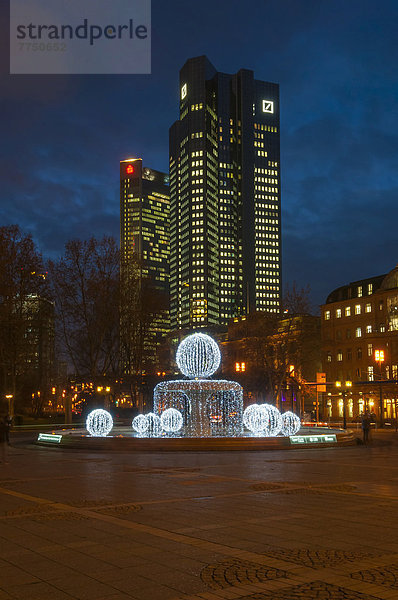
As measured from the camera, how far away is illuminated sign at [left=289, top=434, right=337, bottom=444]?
90.4 ft

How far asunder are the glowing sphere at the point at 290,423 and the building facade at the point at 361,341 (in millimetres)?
43543

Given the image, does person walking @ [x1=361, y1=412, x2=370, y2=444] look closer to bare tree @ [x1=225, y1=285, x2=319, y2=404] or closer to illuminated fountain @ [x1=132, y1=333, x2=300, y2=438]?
illuminated fountain @ [x1=132, y1=333, x2=300, y2=438]

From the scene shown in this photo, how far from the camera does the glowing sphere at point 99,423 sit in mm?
31016

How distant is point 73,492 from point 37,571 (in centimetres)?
688

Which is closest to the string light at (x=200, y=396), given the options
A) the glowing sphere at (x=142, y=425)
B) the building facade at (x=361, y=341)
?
the glowing sphere at (x=142, y=425)

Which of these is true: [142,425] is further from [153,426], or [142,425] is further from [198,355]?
[198,355]

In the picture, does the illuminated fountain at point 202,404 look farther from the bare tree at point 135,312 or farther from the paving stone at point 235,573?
the paving stone at point 235,573

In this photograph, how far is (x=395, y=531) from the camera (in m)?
9.39

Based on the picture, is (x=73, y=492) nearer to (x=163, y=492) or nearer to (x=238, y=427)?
(x=163, y=492)

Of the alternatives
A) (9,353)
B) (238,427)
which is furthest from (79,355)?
(238,427)

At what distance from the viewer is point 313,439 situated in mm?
28516

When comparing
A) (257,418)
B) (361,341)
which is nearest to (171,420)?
(257,418)

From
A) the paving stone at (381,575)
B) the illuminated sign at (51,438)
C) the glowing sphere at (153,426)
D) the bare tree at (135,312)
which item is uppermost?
the bare tree at (135,312)

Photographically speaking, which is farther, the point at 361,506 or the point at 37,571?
the point at 361,506
